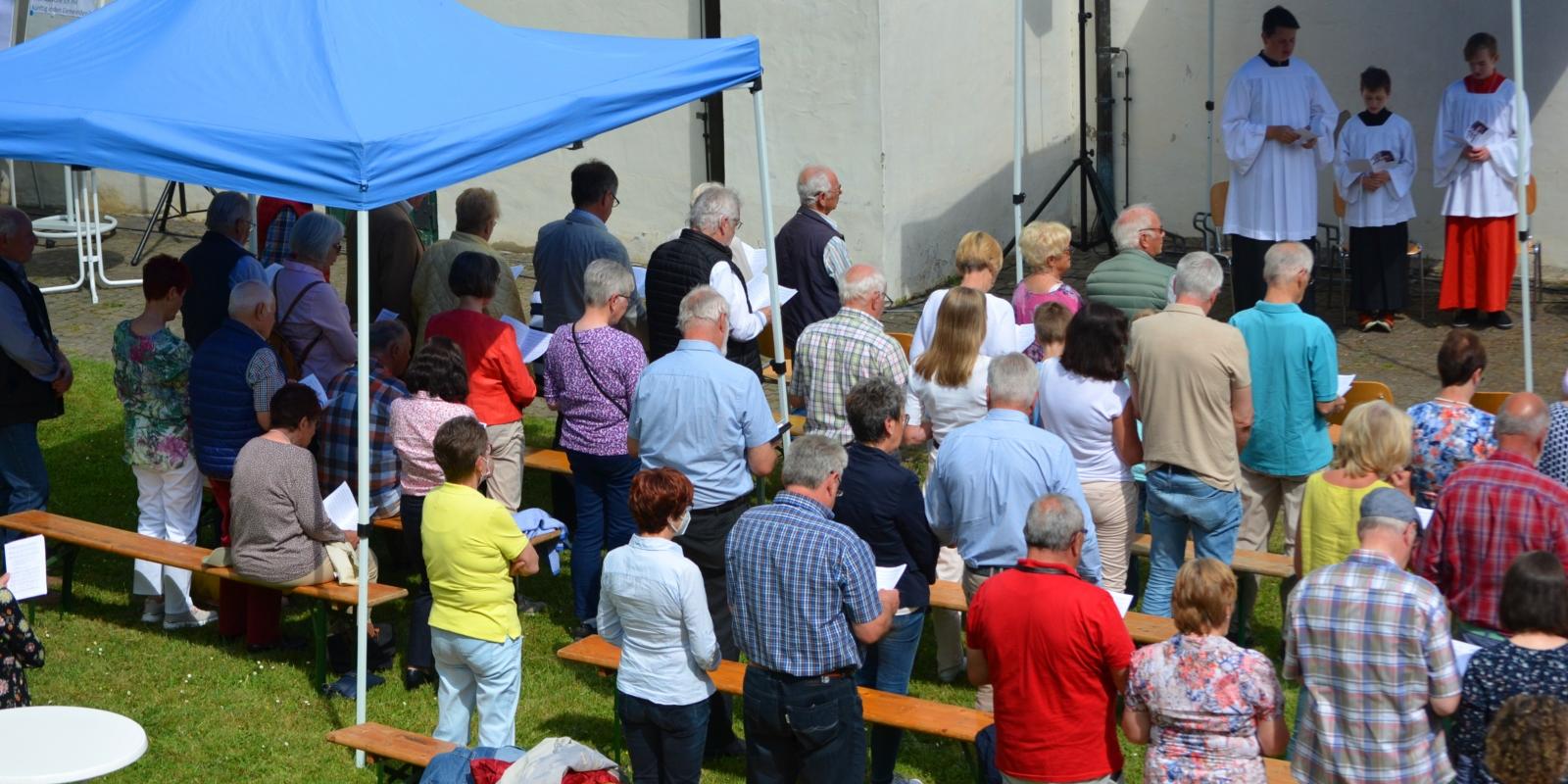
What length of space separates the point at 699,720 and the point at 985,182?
28.9ft

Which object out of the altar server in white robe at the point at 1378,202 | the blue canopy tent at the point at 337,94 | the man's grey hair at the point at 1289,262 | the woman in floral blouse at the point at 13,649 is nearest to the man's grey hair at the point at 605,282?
the blue canopy tent at the point at 337,94

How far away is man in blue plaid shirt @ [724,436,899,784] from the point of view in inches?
187

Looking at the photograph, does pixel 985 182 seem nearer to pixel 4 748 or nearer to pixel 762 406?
pixel 762 406

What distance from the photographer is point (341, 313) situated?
25.6 ft

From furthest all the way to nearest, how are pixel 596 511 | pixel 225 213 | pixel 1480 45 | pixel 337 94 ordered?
pixel 1480 45
pixel 225 213
pixel 596 511
pixel 337 94

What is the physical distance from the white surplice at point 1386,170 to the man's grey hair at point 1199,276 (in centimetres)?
548

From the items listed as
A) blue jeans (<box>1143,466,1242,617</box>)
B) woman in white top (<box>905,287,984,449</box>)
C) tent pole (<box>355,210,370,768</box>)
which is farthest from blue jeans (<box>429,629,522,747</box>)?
blue jeans (<box>1143,466,1242,617</box>)

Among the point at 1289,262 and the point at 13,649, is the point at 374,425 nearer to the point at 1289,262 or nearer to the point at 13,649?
the point at 13,649

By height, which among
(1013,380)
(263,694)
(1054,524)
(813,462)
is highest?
(1013,380)

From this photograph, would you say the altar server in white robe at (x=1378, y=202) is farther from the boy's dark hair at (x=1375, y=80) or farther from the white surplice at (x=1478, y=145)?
the white surplice at (x=1478, y=145)

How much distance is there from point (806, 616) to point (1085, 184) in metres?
9.46

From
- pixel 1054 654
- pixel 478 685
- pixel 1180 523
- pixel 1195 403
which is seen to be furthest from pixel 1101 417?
pixel 478 685

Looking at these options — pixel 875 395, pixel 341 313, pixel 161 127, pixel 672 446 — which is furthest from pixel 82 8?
pixel 875 395

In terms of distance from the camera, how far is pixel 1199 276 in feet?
20.0
